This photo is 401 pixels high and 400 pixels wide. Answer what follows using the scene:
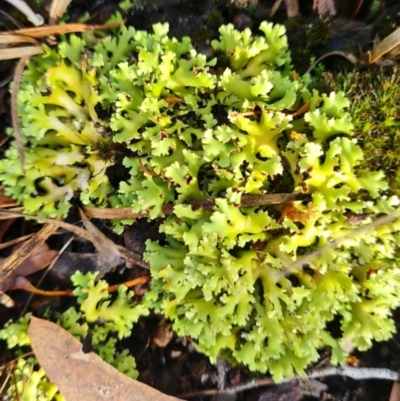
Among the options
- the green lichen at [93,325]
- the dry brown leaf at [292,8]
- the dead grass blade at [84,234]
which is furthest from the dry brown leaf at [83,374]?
the dry brown leaf at [292,8]

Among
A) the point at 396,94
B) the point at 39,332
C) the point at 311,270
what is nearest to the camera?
the point at 396,94

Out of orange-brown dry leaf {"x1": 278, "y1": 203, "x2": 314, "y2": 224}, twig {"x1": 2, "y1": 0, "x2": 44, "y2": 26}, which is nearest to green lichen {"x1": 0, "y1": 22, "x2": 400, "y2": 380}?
orange-brown dry leaf {"x1": 278, "y1": 203, "x2": 314, "y2": 224}

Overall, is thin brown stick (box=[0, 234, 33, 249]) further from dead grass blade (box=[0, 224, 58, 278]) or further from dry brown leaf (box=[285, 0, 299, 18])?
dry brown leaf (box=[285, 0, 299, 18])

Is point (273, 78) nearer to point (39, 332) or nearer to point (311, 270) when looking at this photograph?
point (311, 270)

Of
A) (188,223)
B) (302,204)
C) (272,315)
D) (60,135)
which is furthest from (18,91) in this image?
(272,315)

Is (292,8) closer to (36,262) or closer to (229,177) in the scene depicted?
(229,177)

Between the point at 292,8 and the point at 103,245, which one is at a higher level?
the point at 292,8

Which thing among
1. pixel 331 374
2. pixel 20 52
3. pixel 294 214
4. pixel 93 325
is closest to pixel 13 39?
pixel 20 52
